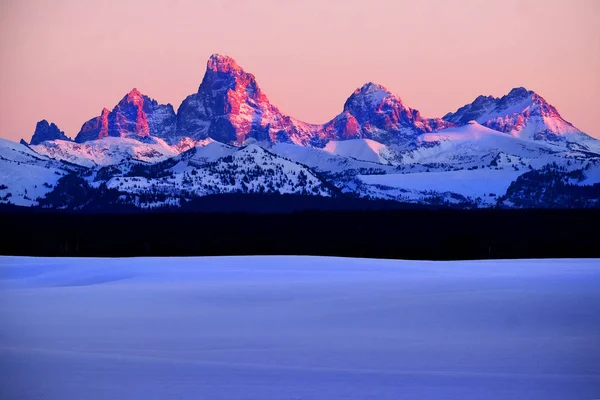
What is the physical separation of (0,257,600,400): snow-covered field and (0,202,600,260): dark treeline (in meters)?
42.5

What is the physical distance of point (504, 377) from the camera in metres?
18.5

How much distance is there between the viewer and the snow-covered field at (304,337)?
58.0ft

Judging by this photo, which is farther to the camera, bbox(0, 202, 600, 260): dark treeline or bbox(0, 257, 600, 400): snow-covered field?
bbox(0, 202, 600, 260): dark treeline

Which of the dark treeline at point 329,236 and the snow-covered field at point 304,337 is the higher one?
the dark treeline at point 329,236

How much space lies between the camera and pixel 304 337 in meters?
24.4

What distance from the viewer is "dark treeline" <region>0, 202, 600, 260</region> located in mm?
90775

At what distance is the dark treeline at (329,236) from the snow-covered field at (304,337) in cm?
4245

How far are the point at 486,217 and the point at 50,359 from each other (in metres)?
137

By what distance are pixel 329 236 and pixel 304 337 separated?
Answer: 304ft

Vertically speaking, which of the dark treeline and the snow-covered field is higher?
the dark treeline

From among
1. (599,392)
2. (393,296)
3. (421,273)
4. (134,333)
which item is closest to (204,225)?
(421,273)

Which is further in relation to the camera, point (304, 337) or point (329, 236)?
point (329, 236)

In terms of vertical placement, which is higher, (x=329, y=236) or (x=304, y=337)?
(x=329, y=236)

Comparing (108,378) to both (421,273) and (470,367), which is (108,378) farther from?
(421,273)
